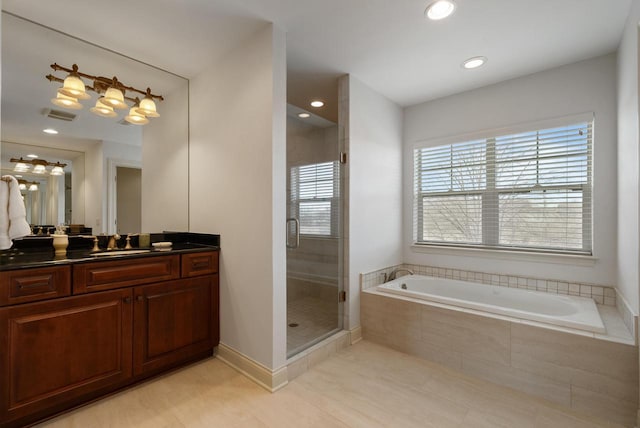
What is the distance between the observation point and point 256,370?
2.00m

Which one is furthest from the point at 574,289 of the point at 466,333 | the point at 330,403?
the point at 330,403

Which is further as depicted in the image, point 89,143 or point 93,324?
point 89,143

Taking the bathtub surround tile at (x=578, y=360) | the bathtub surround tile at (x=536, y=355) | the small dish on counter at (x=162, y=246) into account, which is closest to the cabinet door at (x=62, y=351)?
the small dish on counter at (x=162, y=246)

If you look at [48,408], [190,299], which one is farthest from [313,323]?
[48,408]

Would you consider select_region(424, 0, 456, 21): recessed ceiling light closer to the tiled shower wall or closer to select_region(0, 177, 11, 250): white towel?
the tiled shower wall

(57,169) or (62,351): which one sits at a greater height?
(57,169)

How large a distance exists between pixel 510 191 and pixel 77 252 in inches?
145

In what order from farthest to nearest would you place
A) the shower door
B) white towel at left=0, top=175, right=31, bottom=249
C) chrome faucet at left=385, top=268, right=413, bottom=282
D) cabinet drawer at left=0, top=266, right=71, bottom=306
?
chrome faucet at left=385, top=268, right=413, bottom=282 → the shower door → white towel at left=0, top=175, right=31, bottom=249 → cabinet drawer at left=0, top=266, right=71, bottom=306

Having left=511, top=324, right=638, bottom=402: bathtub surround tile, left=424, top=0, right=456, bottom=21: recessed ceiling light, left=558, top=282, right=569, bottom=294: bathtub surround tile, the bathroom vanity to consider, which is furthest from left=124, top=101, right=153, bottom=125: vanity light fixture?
left=558, top=282, right=569, bottom=294: bathtub surround tile

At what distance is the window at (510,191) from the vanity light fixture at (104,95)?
9.09ft

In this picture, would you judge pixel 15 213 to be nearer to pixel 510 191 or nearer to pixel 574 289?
pixel 510 191

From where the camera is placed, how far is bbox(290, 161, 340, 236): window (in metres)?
2.72

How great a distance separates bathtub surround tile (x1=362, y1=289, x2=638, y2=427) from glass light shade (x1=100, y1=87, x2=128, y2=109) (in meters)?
2.71

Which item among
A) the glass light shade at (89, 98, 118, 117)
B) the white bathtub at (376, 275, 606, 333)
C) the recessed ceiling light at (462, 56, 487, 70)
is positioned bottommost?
the white bathtub at (376, 275, 606, 333)
